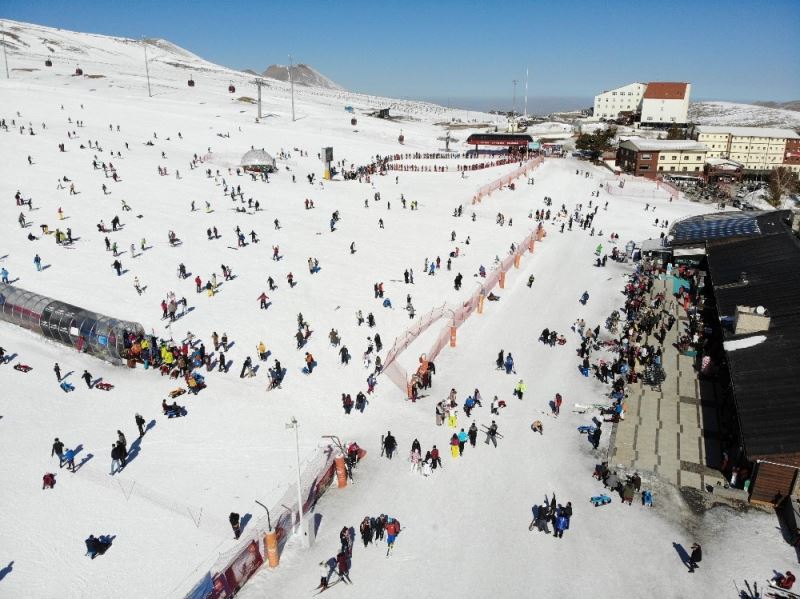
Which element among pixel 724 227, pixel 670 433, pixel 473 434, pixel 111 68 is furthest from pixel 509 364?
pixel 111 68

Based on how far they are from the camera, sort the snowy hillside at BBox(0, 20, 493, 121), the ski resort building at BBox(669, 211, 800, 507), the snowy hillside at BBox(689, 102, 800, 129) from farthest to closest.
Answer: the snowy hillside at BBox(689, 102, 800, 129)
the snowy hillside at BBox(0, 20, 493, 121)
the ski resort building at BBox(669, 211, 800, 507)

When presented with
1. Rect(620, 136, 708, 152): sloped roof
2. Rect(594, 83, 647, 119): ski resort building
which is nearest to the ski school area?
Rect(620, 136, 708, 152): sloped roof

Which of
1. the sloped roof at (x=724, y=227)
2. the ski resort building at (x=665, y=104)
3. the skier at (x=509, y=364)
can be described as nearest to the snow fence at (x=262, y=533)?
the skier at (x=509, y=364)

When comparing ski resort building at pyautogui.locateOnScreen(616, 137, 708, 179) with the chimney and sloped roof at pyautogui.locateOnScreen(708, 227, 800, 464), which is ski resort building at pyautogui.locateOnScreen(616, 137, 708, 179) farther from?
the chimney

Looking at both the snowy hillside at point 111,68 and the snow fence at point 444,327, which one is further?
the snowy hillside at point 111,68

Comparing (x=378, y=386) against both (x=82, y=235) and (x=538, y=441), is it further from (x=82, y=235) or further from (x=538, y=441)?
(x=82, y=235)

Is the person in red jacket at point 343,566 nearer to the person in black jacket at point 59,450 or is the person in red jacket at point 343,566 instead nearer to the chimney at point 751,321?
the person in black jacket at point 59,450
